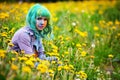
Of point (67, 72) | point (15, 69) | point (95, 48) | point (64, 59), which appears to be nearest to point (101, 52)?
point (95, 48)

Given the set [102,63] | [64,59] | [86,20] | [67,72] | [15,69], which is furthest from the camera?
[86,20]

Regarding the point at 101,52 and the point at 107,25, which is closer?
the point at 101,52

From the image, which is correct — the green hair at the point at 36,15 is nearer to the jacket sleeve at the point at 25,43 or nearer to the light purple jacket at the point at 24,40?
→ the light purple jacket at the point at 24,40

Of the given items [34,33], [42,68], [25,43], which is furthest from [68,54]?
[42,68]

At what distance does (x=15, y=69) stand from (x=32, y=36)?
1.50 metres

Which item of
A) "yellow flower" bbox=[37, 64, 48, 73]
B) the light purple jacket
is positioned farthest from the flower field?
the light purple jacket

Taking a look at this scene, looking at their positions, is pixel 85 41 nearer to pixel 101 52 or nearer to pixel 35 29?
pixel 101 52

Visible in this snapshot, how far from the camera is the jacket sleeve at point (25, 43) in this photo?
4.16 m

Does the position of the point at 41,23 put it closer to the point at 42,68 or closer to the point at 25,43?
the point at 25,43

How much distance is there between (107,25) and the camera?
7129 mm

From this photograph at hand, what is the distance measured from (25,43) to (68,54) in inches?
28.0

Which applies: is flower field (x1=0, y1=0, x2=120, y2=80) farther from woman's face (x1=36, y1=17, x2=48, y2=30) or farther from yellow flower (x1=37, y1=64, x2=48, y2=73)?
woman's face (x1=36, y1=17, x2=48, y2=30)

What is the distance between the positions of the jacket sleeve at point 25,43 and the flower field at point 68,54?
0.15 meters

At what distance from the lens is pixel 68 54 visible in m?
4.63
